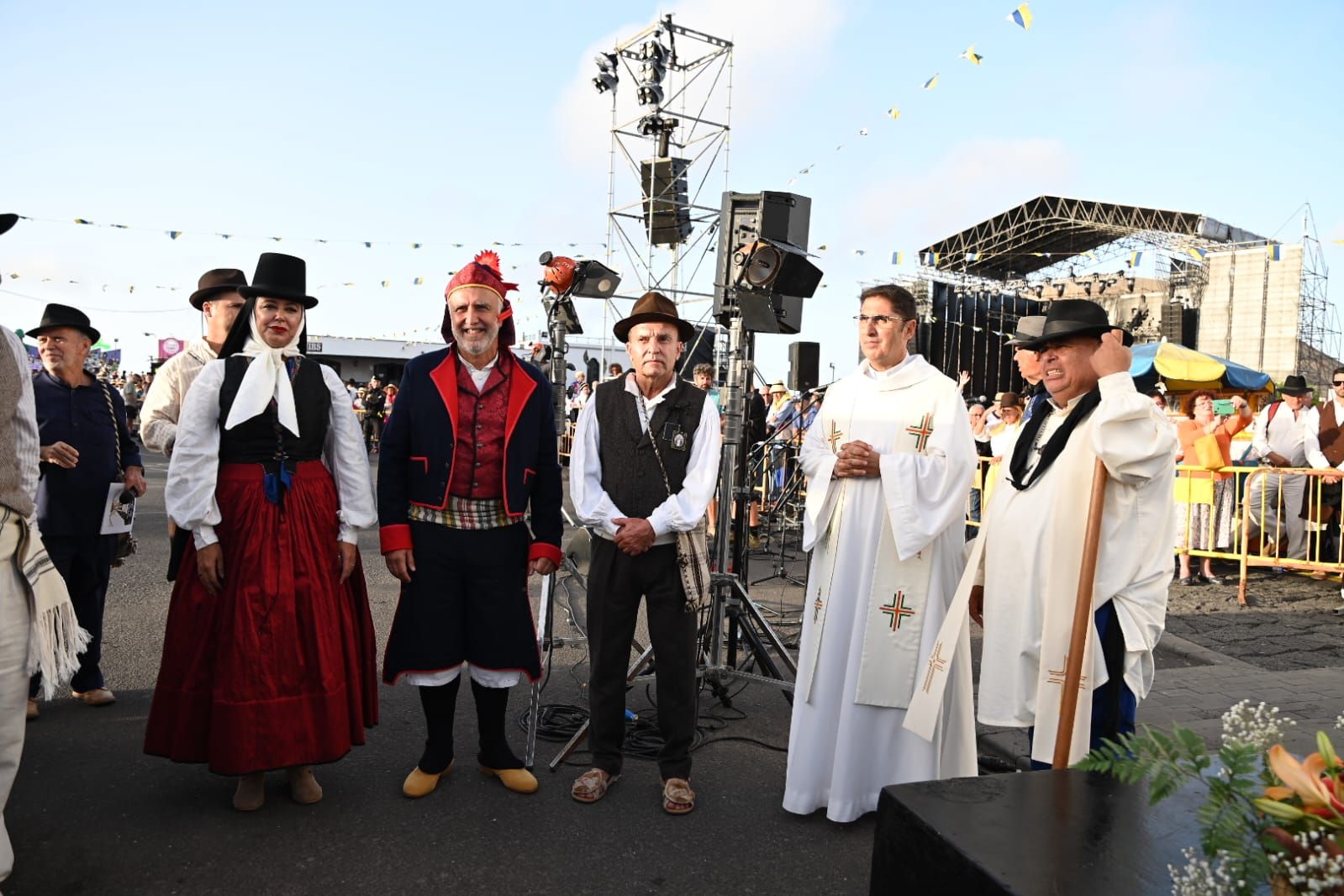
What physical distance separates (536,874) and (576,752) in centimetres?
120

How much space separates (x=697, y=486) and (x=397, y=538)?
1.24 m

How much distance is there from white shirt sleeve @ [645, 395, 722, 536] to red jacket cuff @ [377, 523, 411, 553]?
987mm

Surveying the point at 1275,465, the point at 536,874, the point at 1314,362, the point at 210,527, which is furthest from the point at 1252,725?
the point at 1314,362

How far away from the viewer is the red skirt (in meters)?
3.28

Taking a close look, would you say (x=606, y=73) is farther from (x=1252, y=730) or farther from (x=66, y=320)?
(x=1252, y=730)

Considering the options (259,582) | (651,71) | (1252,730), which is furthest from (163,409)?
(651,71)

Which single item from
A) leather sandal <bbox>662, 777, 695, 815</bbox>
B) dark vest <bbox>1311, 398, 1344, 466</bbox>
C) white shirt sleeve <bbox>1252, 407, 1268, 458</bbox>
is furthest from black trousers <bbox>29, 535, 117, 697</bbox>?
white shirt sleeve <bbox>1252, 407, 1268, 458</bbox>

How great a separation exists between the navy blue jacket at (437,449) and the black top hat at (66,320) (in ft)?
6.83

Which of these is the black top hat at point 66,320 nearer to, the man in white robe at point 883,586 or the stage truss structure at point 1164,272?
the man in white robe at point 883,586

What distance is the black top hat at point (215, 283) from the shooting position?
4527 millimetres

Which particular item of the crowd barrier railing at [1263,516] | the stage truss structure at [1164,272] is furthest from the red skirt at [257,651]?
the stage truss structure at [1164,272]

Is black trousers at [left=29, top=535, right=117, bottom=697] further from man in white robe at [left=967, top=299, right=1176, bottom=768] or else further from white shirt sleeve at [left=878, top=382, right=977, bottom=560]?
man in white robe at [left=967, top=299, right=1176, bottom=768]

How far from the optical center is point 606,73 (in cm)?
1770

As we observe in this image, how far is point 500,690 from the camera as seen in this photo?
12.3ft
